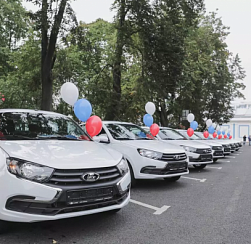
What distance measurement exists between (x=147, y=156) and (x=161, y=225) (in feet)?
7.12

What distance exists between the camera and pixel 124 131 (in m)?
7.22

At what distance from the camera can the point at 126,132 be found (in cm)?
721

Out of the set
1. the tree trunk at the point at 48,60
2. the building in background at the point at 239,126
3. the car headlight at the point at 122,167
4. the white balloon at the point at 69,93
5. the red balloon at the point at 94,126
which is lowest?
the building in background at the point at 239,126

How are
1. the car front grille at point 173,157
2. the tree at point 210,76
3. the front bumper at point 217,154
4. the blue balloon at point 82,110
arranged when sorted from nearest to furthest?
the car front grille at point 173,157, the blue balloon at point 82,110, the front bumper at point 217,154, the tree at point 210,76

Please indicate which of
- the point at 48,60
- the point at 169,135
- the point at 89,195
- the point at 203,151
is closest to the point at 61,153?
the point at 89,195

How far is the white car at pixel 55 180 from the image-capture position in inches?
123

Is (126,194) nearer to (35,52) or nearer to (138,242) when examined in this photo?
(138,242)

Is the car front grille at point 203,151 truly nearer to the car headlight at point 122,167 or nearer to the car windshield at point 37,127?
the car windshield at point 37,127

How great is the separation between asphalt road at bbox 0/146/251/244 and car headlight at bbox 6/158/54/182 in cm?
81

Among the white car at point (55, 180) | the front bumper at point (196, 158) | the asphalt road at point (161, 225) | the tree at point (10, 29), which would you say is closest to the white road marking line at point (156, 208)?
the asphalt road at point (161, 225)

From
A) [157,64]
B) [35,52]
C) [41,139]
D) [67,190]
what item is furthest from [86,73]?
[67,190]

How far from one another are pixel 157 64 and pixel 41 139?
1183 cm

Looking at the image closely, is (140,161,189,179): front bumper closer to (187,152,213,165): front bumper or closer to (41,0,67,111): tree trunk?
(187,152,213,165): front bumper

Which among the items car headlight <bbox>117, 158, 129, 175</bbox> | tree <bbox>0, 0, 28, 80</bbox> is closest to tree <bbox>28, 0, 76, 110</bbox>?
car headlight <bbox>117, 158, 129, 175</bbox>
